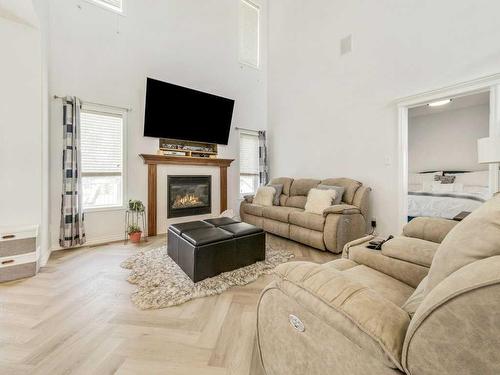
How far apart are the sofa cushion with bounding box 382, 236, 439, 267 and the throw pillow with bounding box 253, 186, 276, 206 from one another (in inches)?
111

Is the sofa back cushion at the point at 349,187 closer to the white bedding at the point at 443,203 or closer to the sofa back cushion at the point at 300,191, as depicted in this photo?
the sofa back cushion at the point at 300,191

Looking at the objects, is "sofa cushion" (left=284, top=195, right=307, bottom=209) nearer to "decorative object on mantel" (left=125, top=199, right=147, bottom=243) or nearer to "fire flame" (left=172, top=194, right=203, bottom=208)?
"fire flame" (left=172, top=194, right=203, bottom=208)

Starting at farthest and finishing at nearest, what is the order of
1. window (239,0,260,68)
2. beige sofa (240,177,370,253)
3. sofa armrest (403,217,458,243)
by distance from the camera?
window (239,0,260,68) < beige sofa (240,177,370,253) < sofa armrest (403,217,458,243)

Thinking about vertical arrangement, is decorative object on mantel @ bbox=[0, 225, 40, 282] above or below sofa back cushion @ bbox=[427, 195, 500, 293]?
below

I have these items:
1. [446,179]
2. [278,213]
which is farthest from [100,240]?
[446,179]

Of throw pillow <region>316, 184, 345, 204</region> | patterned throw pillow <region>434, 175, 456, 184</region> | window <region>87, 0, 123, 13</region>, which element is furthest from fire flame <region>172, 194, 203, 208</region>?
patterned throw pillow <region>434, 175, 456, 184</region>

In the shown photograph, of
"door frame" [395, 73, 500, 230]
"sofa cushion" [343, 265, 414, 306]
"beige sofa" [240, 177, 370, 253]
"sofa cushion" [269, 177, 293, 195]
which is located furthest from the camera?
"sofa cushion" [269, 177, 293, 195]

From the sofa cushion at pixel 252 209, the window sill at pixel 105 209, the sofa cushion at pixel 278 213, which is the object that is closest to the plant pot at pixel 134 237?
the window sill at pixel 105 209

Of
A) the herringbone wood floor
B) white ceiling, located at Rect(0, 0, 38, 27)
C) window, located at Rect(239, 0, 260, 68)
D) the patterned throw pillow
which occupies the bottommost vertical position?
the herringbone wood floor

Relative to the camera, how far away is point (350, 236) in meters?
3.10

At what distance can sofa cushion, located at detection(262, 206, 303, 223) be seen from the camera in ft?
11.7

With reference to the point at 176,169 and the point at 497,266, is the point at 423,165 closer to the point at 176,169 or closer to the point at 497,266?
the point at 176,169

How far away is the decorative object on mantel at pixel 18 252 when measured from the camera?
2199 millimetres

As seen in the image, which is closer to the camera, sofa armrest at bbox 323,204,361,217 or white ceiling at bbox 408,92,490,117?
sofa armrest at bbox 323,204,361,217
